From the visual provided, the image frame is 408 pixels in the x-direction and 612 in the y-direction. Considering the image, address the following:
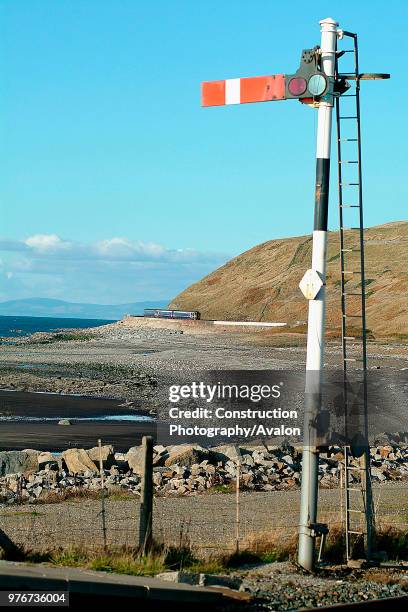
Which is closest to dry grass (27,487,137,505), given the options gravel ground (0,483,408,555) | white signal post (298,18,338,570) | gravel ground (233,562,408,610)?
gravel ground (0,483,408,555)

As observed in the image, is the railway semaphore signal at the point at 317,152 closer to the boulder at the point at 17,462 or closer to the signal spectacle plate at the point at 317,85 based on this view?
the signal spectacle plate at the point at 317,85

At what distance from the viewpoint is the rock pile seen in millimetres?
18875

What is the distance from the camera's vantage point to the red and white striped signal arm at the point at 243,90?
35.6 ft

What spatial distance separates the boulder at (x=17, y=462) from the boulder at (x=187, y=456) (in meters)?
2.94

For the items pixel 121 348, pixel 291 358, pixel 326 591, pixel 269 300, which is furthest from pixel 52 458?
pixel 269 300

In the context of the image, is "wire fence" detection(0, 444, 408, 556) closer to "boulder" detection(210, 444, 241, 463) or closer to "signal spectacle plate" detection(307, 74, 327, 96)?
"boulder" detection(210, 444, 241, 463)

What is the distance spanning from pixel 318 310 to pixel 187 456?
11065mm

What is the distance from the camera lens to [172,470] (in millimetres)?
20141

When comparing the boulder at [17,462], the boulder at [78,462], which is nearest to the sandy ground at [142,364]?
the boulder at [17,462]

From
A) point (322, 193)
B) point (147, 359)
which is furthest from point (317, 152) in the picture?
point (147, 359)

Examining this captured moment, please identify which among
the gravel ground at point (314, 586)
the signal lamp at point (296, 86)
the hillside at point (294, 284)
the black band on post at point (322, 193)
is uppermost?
the hillside at point (294, 284)

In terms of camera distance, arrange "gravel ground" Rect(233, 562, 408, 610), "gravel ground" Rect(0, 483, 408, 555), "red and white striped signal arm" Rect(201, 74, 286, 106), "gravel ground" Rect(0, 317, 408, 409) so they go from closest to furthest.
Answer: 1. "gravel ground" Rect(233, 562, 408, 610)
2. "red and white striped signal arm" Rect(201, 74, 286, 106)
3. "gravel ground" Rect(0, 483, 408, 555)
4. "gravel ground" Rect(0, 317, 408, 409)

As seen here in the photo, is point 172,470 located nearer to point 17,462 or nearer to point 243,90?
point 17,462

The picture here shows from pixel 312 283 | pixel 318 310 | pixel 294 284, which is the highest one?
pixel 294 284
